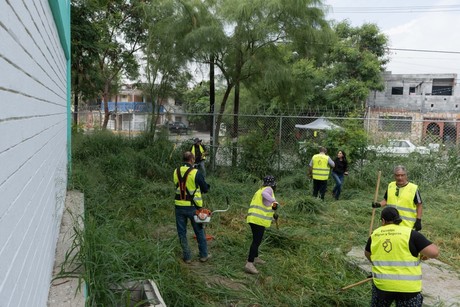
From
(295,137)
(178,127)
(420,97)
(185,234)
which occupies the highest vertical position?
(420,97)

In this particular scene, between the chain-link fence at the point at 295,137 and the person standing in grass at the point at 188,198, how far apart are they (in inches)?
232

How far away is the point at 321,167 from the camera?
29.1ft

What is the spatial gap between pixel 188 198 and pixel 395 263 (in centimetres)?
289

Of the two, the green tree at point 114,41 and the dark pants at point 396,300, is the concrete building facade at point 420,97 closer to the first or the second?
the green tree at point 114,41

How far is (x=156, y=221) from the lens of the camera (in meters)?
7.13

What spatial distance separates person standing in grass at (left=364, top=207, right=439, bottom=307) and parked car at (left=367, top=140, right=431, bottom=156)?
8.00 meters

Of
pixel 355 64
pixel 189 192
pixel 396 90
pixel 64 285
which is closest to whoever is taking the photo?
pixel 64 285

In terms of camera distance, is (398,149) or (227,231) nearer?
(227,231)

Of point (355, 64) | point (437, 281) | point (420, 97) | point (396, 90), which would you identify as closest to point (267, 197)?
point (437, 281)

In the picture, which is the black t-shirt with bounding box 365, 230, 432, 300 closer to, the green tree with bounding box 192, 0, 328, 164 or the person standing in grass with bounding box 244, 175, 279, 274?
the person standing in grass with bounding box 244, 175, 279, 274

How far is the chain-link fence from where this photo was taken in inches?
419

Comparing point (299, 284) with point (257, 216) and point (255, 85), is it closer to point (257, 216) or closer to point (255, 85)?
point (257, 216)

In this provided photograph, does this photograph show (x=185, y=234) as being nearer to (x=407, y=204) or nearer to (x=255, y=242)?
(x=255, y=242)

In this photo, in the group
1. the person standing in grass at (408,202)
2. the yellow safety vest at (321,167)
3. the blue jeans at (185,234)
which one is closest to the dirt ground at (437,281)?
the person standing in grass at (408,202)
